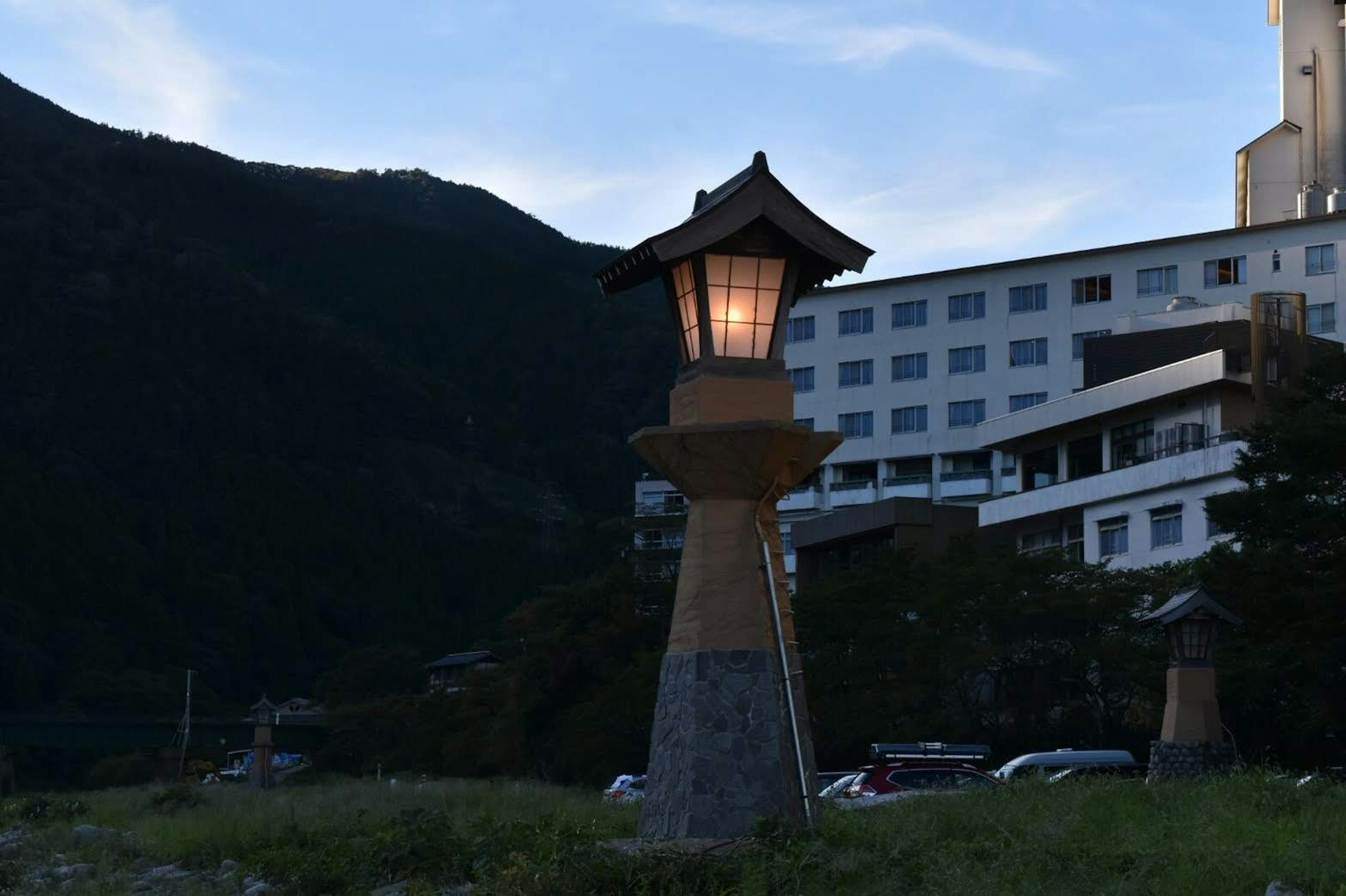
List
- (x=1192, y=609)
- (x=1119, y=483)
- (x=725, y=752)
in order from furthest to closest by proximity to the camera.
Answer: (x=1119, y=483) < (x=1192, y=609) < (x=725, y=752)

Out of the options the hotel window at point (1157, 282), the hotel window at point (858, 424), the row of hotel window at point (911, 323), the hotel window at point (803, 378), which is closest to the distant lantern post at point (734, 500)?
the row of hotel window at point (911, 323)

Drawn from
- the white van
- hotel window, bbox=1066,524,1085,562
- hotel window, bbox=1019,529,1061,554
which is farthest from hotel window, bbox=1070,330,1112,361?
the white van

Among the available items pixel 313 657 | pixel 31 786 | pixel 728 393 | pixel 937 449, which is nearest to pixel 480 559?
pixel 313 657

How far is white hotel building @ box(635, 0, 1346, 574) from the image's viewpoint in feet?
264

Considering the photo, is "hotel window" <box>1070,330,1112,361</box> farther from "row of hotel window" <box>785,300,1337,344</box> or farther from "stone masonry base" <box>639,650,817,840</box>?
"stone masonry base" <box>639,650,817,840</box>

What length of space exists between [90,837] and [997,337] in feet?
195

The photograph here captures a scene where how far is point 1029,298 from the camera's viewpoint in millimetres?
84812

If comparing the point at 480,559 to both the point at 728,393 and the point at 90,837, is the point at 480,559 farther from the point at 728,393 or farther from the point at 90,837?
the point at 728,393

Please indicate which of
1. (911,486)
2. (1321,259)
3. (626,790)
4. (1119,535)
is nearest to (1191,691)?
(626,790)

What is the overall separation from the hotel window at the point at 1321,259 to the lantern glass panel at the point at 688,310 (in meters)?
67.6

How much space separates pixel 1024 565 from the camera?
49.8m

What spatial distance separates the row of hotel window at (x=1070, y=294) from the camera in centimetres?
7981

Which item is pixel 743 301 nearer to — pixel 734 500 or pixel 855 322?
pixel 734 500

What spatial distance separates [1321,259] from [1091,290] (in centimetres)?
1047
